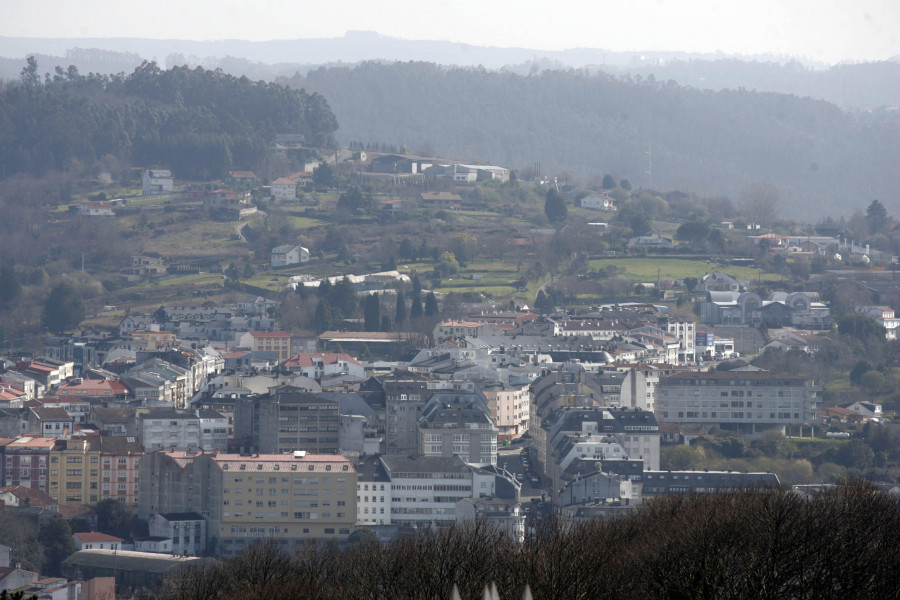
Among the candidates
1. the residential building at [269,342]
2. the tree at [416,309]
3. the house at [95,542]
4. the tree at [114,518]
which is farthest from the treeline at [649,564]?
the tree at [416,309]

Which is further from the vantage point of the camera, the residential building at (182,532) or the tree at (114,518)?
the tree at (114,518)

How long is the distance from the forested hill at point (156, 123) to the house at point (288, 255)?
19.2 metres

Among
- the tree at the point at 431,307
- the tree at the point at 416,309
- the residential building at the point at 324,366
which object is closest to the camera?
the residential building at the point at 324,366

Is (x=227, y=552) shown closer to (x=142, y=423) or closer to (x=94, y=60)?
(x=142, y=423)

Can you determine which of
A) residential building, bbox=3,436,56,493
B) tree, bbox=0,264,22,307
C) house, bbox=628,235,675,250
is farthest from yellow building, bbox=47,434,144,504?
house, bbox=628,235,675,250

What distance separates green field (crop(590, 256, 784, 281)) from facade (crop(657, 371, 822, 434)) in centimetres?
2114

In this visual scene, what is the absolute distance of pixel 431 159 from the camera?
9919cm

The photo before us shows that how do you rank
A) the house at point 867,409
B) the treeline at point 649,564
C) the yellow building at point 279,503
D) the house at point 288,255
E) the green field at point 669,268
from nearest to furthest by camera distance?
1. the treeline at point 649,564
2. the yellow building at point 279,503
3. the house at point 867,409
4. the green field at point 669,268
5. the house at point 288,255

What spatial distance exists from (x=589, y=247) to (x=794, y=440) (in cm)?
2940

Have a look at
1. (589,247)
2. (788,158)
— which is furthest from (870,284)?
(788,158)

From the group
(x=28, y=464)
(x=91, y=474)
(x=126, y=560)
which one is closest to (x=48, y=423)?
(x=28, y=464)

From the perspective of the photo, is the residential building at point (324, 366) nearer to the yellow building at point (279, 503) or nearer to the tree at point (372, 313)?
→ the tree at point (372, 313)

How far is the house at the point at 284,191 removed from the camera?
3406 inches

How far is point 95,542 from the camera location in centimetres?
3684
